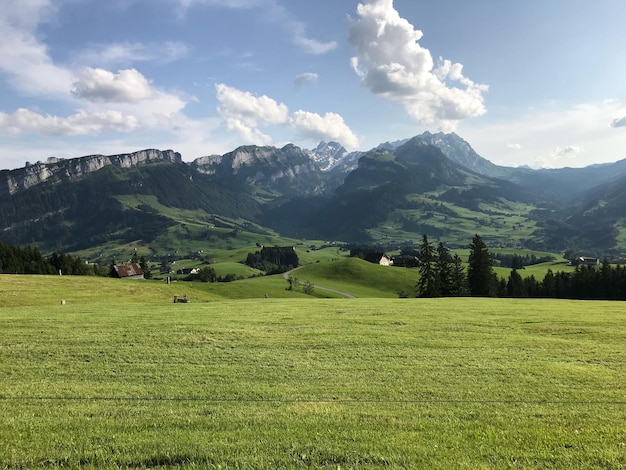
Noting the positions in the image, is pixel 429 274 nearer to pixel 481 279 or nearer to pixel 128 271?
pixel 481 279

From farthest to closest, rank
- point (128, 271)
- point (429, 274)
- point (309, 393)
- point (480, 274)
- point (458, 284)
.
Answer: point (128, 271), point (480, 274), point (429, 274), point (458, 284), point (309, 393)

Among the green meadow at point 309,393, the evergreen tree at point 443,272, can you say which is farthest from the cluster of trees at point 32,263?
the evergreen tree at point 443,272

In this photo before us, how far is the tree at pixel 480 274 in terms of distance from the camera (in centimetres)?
9762

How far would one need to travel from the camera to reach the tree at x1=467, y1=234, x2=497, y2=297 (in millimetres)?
97625

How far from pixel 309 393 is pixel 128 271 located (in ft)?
439

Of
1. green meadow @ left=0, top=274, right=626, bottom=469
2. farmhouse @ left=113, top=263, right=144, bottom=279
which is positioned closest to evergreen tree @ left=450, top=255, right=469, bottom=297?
green meadow @ left=0, top=274, right=626, bottom=469

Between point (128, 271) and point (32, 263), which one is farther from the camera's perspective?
point (128, 271)

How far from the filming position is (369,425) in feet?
38.4

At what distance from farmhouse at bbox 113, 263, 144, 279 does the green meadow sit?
10922cm

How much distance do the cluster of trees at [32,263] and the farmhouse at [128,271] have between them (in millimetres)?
8618

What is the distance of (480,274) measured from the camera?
323ft

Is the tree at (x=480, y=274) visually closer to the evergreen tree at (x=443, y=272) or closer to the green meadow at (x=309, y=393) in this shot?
the evergreen tree at (x=443, y=272)

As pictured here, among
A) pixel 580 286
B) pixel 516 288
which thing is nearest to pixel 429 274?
pixel 516 288

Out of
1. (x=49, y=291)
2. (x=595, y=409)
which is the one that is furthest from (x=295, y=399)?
(x=49, y=291)
